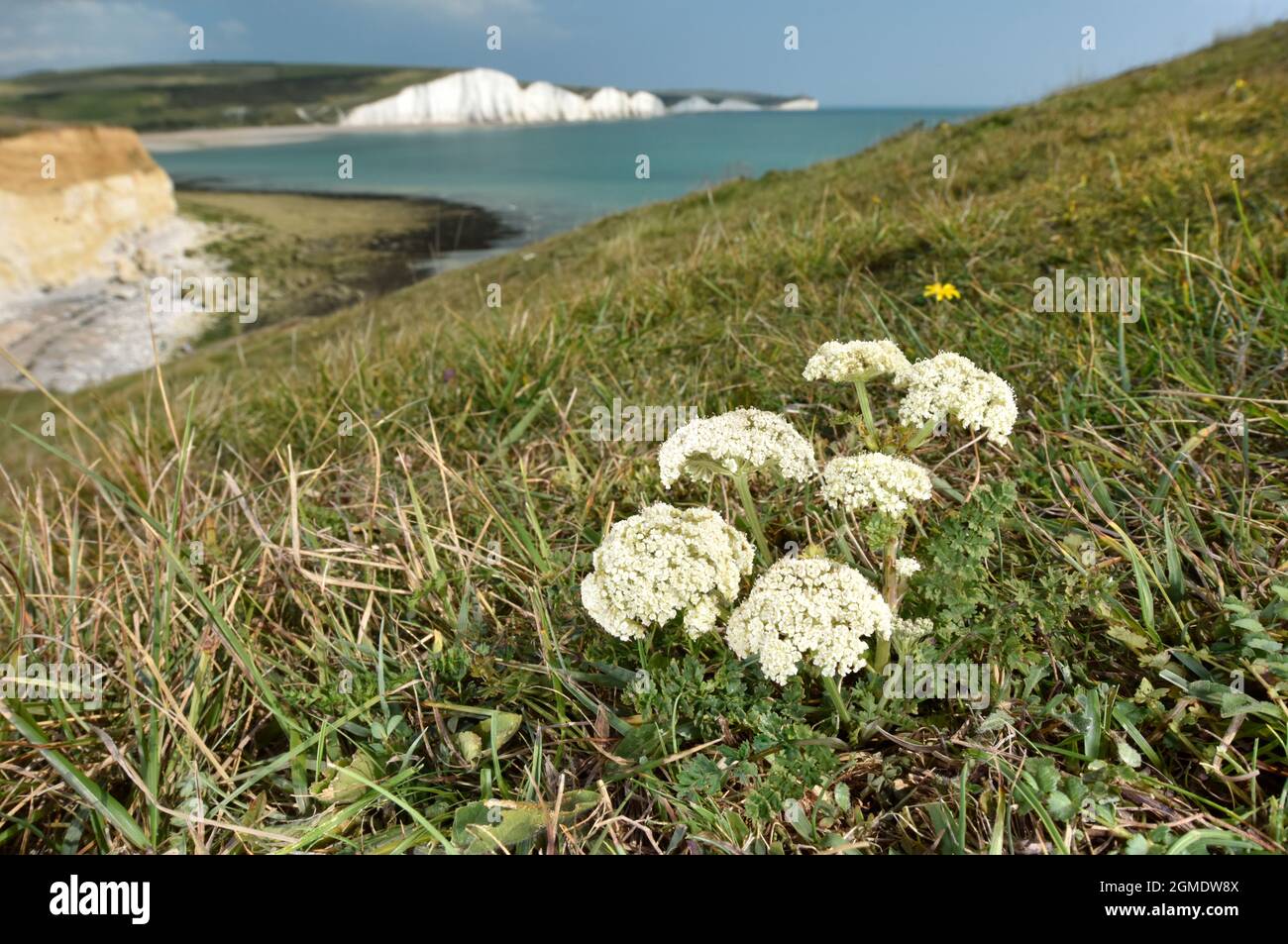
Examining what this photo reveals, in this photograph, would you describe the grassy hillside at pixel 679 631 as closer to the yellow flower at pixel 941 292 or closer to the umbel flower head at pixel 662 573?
the yellow flower at pixel 941 292

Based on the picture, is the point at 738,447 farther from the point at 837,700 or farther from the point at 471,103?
the point at 471,103

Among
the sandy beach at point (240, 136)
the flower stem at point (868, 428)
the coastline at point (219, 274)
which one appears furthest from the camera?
the sandy beach at point (240, 136)

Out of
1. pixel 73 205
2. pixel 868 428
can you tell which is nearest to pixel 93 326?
pixel 73 205

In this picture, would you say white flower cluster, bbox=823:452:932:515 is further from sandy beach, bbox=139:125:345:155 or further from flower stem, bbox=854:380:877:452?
sandy beach, bbox=139:125:345:155

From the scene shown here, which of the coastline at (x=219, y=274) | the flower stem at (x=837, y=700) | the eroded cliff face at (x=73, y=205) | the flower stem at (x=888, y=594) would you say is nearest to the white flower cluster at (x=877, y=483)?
the flower stem at (x=888, y=594)
